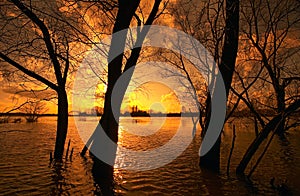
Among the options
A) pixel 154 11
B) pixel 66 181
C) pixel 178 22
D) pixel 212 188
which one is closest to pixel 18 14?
pixel 154 11

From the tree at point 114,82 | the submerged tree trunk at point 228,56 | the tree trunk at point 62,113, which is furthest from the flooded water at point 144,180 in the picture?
the tree trunk at point 62,113

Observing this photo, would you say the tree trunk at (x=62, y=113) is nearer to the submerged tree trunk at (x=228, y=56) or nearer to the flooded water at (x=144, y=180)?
the flooded water at (x=144, y=180)

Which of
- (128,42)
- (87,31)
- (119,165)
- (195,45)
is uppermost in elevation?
(195,45)

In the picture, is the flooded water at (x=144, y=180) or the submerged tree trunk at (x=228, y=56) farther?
the submerged tree trunk at (x=228, y=56)

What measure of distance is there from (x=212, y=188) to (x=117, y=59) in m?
5.46

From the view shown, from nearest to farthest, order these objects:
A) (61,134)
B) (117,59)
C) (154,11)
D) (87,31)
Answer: (117,59) < (154,11) < (87,31) < (61,134)

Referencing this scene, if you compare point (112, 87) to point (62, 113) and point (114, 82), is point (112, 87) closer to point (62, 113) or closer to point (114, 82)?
point (114, 82)

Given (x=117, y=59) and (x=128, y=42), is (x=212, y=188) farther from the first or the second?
(x=128, y=42)

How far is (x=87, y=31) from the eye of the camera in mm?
11742

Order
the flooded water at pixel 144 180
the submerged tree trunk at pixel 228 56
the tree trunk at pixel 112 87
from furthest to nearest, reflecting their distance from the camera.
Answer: the submerged tree trunk at pixel 228 56
the flooded water at pixel 144 180
the tree trunk at pixel 112 87

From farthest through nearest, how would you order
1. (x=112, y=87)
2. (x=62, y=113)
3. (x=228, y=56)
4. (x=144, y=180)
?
(x=62, y=113) → (x=144, y=180) → (x=228, y=56) → (x=112, y=87)

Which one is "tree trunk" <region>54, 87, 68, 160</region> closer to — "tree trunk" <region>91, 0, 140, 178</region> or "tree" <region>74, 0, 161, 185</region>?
"tree" <region>74, 0, 161, 185</region>

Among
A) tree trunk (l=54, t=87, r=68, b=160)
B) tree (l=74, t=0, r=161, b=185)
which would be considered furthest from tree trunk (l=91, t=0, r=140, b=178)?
tree trunk (l=54, t=87, r=68, b=160)

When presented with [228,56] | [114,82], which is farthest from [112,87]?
[228,56]
